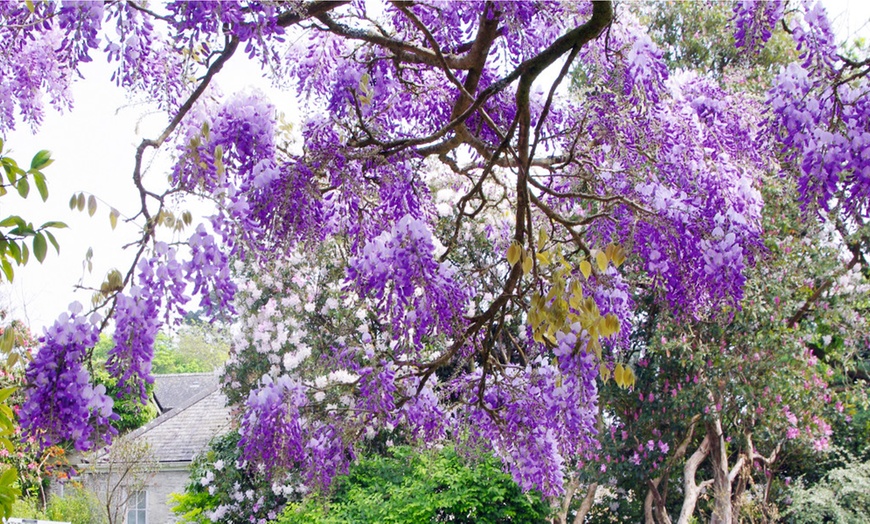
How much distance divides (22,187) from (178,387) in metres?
22.3

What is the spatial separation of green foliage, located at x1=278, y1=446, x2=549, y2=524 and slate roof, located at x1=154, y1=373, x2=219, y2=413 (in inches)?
625

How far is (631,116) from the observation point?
3.21 meters

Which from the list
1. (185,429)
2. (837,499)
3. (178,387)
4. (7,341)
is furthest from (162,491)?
(7,341)

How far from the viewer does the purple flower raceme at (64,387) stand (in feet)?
7.77

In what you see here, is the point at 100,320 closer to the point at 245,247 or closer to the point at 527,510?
the point at 245,247

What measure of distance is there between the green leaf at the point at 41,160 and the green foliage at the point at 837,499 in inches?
258

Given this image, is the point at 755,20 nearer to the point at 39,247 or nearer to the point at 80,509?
the point at 39,247

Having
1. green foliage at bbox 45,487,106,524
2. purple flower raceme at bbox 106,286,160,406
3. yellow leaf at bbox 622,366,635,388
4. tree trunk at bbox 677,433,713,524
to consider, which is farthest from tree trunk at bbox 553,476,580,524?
green foliage at bbox 45,487,106,524

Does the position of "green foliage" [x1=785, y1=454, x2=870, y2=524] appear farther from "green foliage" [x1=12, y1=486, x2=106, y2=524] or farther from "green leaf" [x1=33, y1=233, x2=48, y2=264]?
"green foliage" [x1=12, y1=486, x2=106, y2=524]

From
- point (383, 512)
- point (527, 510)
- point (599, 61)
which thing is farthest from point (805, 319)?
point (599, 61)

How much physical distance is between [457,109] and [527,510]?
4.75m

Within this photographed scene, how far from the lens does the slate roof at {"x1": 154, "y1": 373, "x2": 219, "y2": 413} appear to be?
72.9ft

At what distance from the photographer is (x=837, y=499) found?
6684mm

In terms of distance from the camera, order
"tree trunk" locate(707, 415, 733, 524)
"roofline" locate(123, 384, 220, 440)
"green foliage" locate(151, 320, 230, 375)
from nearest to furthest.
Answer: "tree trunk" locate(707, 415, 733, 524), "roofline" locate(123, 384, 220, 440), "green foliage" locate(151, 320, 230, 375)
